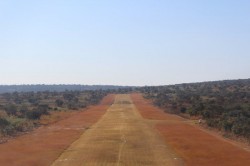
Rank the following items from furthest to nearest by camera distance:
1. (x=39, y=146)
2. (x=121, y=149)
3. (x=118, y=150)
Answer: (x=39, y=146) → (x=121, y=149) → (x=118, y=150)

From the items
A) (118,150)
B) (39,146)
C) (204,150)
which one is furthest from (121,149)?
(39,146)

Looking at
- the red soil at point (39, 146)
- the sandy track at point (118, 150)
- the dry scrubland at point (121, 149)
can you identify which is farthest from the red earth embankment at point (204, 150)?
the red soil at point (39, 146)

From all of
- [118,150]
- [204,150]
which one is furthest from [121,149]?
→ [204,150]

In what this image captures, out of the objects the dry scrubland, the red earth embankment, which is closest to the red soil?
the dry scrubland

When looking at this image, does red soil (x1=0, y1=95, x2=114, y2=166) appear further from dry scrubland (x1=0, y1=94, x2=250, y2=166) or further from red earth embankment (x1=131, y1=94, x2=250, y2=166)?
red earth embankment (x1=131, y1=94, x2=250, y2=166)

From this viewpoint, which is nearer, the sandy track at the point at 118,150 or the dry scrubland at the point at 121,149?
the sandy track at the point at 118,150

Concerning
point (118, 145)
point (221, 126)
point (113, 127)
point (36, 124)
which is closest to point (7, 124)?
point (36, 124)

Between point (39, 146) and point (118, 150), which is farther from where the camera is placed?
point (39, 146)

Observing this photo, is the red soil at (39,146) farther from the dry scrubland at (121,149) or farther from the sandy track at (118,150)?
the sandy track at (118,150)

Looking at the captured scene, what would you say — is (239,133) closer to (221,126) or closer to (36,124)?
(221,126)

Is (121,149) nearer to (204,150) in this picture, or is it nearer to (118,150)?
(118,150)

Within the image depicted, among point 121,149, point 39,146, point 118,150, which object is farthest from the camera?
point 39,146

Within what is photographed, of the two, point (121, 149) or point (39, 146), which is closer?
point (121, 149)

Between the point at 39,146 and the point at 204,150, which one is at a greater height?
the point at 204,150
